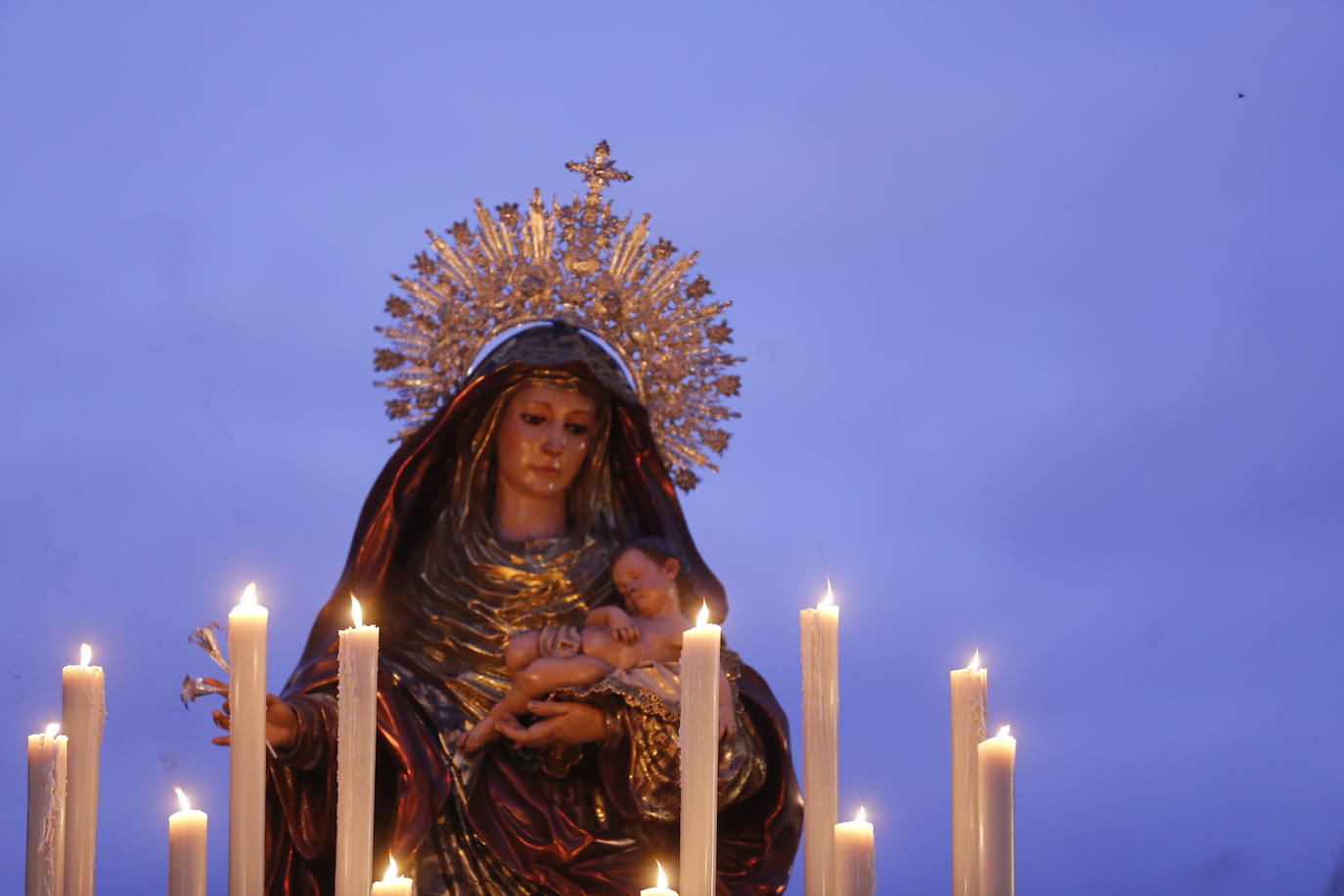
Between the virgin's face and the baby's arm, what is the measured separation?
70 centimetres

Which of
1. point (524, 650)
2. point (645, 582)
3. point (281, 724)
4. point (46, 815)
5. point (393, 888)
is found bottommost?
point (393, 888)

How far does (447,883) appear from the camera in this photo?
16.6 ft

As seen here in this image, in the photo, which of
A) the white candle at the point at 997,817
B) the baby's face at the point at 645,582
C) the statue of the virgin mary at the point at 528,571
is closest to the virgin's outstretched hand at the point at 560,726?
the statue of the virgin mary at the point at 528,571

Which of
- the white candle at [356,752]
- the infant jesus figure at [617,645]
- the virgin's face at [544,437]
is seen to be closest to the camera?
the white candle at [356,752]

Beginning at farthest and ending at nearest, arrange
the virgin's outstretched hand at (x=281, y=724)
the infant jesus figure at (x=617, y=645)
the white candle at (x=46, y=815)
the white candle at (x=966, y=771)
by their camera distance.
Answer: the infant jesus figure at (x=617, y=645) < the virgin's outstretched hand at (x=281, y=724) < the white candle at (x=46, y=815) < the white candle at (x=966, y=771)

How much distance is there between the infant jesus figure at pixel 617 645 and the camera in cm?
492

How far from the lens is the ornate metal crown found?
5594 millimetres

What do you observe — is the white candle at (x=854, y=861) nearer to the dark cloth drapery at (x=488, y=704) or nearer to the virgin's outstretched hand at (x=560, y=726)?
the dark cloth drapery at (x=488, y=704)

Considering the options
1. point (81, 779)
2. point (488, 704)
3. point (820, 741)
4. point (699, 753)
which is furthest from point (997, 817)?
point (488, 704)

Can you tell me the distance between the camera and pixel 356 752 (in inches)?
100

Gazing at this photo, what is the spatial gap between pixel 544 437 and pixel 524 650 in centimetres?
79

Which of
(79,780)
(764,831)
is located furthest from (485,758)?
(79,780)

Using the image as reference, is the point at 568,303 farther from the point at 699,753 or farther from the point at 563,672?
the point at 699,753

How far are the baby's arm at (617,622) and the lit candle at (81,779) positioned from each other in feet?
7.34
